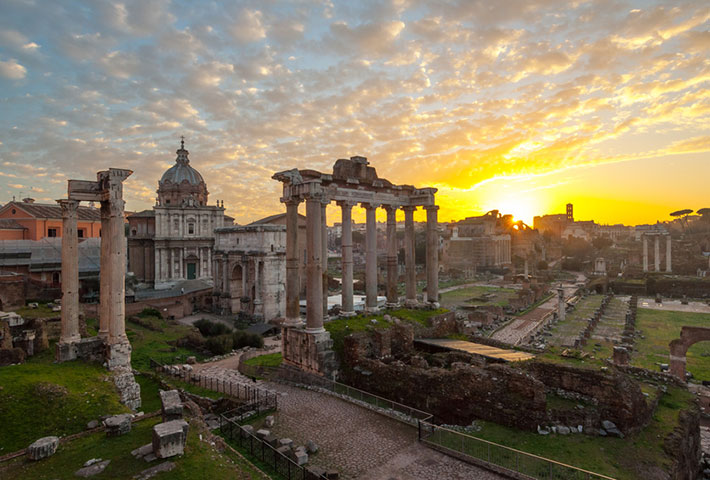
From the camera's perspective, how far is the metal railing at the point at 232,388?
41.9 feet

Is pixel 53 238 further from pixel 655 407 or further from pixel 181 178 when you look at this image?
pixel 655 407

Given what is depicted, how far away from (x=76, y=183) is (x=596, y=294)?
62.9 m

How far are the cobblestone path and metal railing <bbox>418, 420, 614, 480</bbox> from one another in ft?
0.75

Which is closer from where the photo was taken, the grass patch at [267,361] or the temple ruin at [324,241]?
the temple ruin at [324,241]

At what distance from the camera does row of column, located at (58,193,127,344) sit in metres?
13.7

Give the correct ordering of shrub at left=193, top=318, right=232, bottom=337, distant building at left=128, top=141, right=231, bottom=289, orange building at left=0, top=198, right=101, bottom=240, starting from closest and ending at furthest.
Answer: shrub at left=193, top=318, right=232, bottom=337 → orange building at left=0, top=198, right=101, bottom=240 → distant building at left=128, top=141, right=231, bottom=289

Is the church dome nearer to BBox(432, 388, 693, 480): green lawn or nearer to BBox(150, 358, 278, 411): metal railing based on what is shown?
BBox(150, 358, 278, 411): metal railing

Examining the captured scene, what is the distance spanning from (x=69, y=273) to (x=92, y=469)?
935 cm

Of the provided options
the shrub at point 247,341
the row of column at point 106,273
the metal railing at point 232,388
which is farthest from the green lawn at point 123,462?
the shrub at point 247,341

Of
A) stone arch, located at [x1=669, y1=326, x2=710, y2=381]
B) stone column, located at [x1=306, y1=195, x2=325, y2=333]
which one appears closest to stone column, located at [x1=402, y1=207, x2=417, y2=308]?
stone column, located at [x1=306, y1=195, x2=325, y2=333]

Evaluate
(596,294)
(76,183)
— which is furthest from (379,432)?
(596,294)

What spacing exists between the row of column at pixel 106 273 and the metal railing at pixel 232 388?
332 cm

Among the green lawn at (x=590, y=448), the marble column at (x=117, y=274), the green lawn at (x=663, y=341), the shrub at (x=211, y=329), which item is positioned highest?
the marble column at (x=117, y=274)

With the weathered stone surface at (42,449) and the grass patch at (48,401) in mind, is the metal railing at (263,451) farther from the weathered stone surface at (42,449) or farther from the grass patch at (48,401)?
the weathered stone surface at (42,449)
